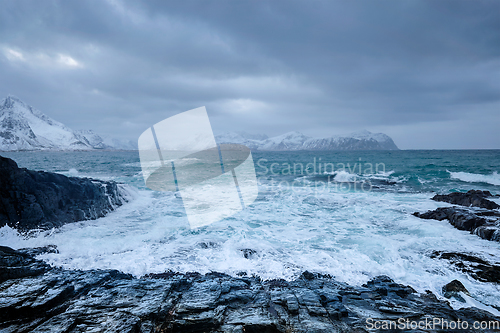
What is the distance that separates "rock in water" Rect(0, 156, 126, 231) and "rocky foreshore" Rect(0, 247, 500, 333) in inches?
100.0

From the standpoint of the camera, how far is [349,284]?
4.68 meters

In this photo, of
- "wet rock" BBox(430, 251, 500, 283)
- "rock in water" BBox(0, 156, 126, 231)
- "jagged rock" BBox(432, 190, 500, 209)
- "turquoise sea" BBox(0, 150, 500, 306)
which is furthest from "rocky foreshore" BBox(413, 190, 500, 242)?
"rock in water" BBox(0, 156, 126, 231)

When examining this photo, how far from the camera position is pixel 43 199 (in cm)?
746

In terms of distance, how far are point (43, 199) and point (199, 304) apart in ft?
23.8

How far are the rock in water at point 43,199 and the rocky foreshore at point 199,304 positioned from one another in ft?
8.33

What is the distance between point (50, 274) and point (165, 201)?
8.40m

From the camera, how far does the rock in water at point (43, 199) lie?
21.8ft

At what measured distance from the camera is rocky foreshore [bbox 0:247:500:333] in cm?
312

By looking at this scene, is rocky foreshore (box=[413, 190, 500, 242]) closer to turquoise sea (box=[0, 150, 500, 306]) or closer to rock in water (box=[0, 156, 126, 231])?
turquoise sea (box=[0, 150, 500, 306])

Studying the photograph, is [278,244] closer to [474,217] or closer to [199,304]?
[199,304]

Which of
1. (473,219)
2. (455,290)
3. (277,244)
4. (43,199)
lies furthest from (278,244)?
(43,199)

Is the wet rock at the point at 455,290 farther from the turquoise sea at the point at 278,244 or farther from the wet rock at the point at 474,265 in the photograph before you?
the wet rock at the point at 474,265

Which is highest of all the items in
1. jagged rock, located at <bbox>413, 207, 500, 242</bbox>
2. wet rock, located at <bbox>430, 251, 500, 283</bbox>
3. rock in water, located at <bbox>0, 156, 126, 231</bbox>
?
rock in water, located at <bbox>0, 156, 126, 231</bbox>

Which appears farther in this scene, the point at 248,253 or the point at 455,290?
the point at 248,253
